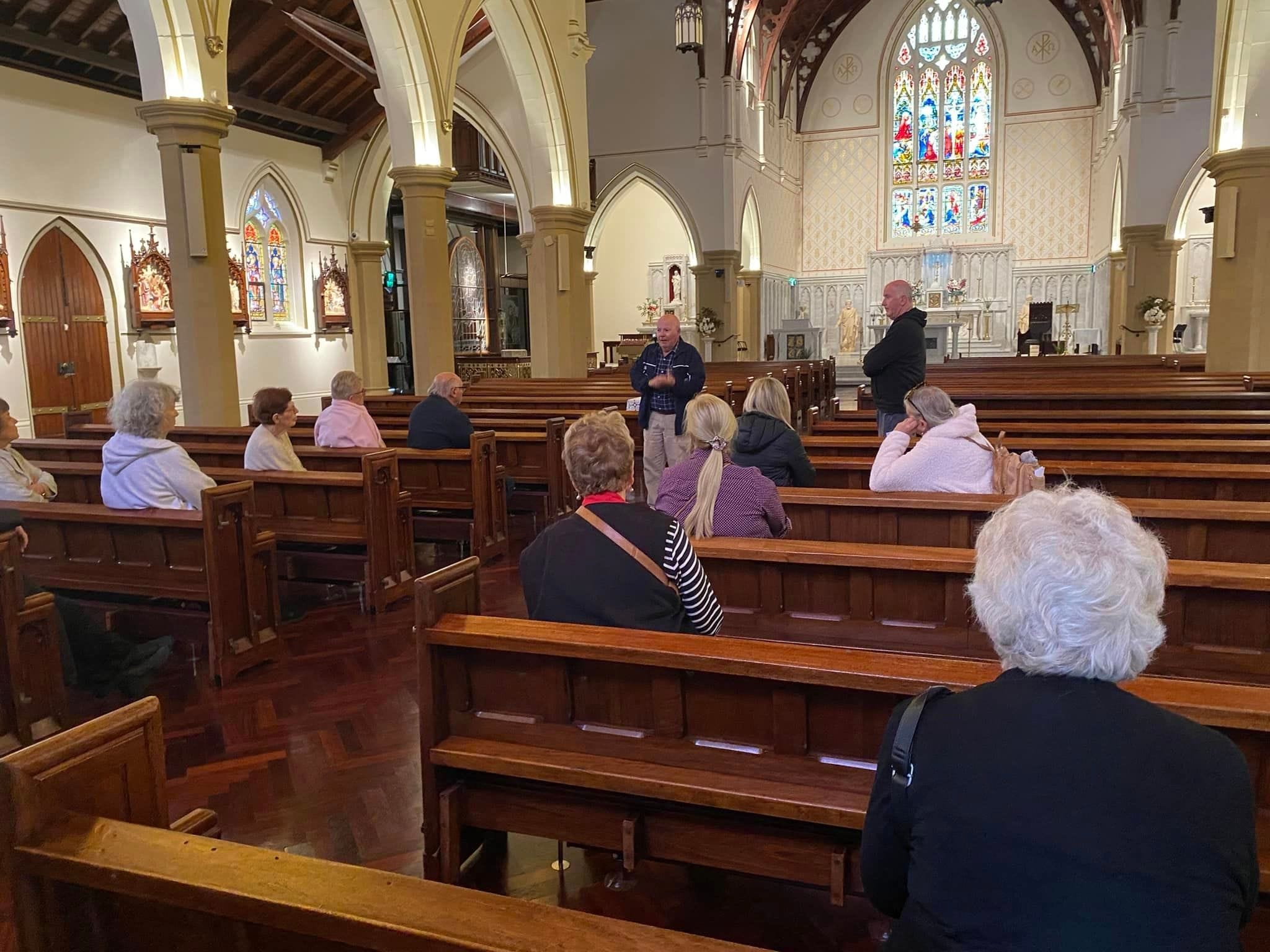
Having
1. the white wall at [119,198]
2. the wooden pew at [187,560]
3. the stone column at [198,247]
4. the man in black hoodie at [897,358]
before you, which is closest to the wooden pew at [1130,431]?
the man in black hoodie at [897,358]

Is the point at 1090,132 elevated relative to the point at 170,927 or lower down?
elevated

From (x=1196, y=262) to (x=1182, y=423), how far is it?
54.3 ft

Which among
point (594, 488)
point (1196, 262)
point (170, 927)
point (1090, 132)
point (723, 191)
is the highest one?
point (1090, 132)

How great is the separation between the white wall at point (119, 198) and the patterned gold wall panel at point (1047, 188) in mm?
15665

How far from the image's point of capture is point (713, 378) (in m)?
11.4

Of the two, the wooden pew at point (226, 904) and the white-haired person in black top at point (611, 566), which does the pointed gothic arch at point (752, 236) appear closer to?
the white-haired person in black top at point (611, 566)

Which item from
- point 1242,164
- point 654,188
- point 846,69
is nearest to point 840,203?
point 846,69

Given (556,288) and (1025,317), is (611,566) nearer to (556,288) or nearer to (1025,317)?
(556,288)

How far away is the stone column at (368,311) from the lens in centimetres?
1734

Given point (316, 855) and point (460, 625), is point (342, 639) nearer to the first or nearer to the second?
point (316, 855)

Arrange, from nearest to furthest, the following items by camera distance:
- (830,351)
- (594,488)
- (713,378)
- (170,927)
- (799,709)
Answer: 1. (170,927)
2. (799,709)
3. (594,488)
4. (713,378)
5. (830,351)

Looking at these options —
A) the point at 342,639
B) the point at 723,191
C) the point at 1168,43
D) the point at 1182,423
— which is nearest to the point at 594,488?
the point at 342,639

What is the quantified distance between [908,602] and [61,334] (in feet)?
Result: 40.7

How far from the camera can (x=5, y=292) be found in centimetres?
1103
